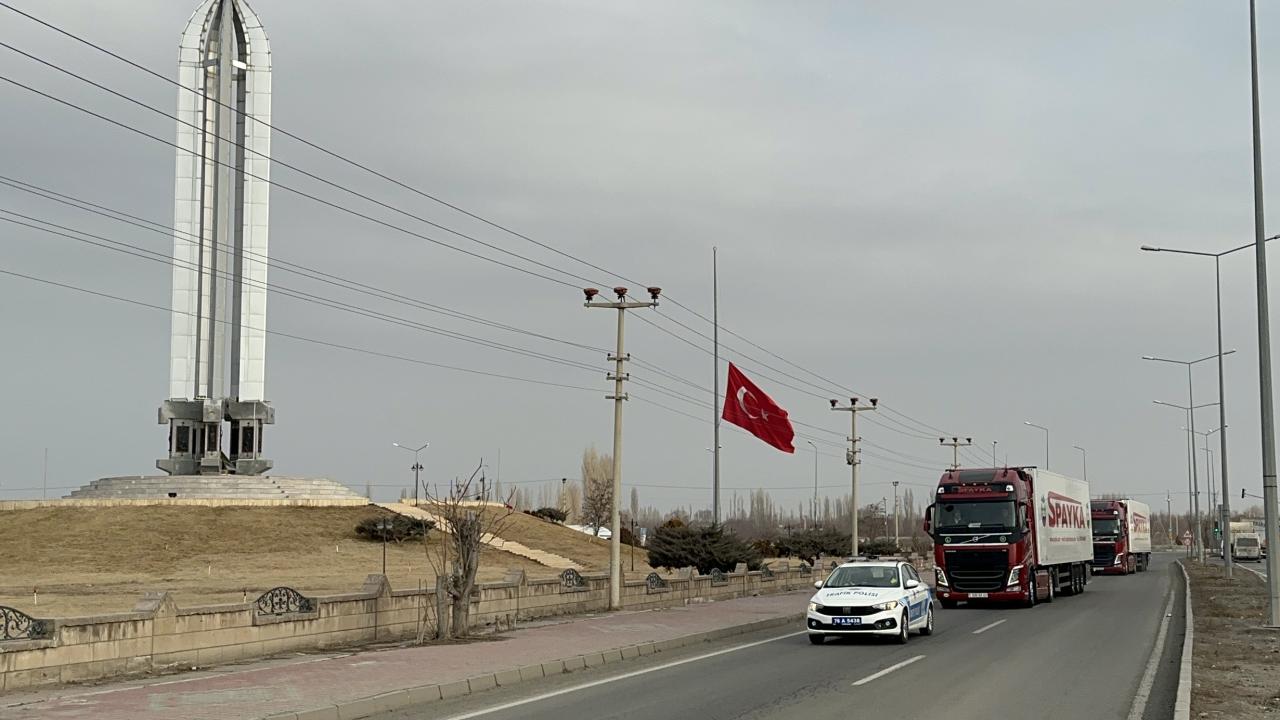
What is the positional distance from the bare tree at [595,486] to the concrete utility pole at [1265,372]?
86.9 m

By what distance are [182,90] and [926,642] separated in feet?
213

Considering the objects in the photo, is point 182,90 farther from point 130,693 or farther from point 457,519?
point 130,693

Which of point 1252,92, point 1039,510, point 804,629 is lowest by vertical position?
point 804,629

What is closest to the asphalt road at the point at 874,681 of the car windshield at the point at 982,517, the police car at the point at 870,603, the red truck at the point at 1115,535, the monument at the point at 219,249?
the police car at the point at 870,603

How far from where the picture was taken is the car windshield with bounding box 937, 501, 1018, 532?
3375 cm

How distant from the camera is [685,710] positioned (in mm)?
13922

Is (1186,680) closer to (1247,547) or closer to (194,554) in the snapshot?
(194,554)

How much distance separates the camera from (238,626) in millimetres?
19172

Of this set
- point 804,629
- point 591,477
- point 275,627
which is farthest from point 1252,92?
point 591,477

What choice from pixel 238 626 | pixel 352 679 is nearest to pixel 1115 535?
pixel 238 626

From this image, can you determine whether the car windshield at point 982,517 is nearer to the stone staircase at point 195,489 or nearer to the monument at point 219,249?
the stone staircase at point 195,489

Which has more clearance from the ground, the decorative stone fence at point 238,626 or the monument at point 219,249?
the monument at point 219,249

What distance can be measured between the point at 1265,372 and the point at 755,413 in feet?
70.4

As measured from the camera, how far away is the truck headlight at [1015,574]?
33956mm
